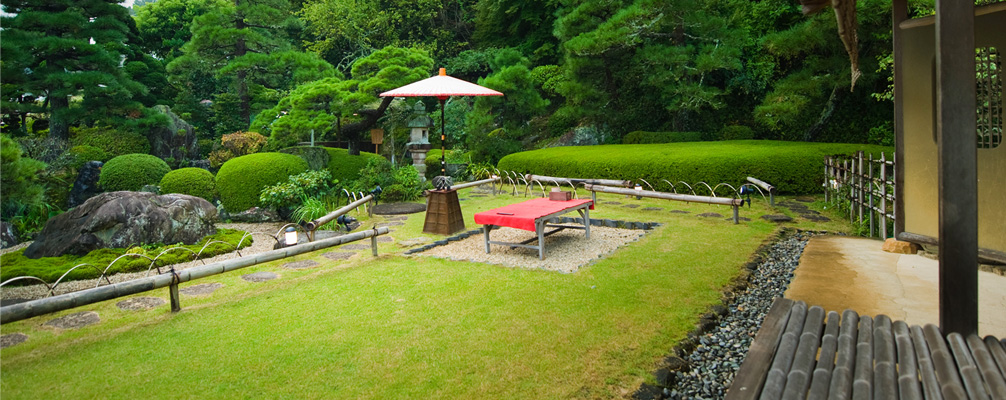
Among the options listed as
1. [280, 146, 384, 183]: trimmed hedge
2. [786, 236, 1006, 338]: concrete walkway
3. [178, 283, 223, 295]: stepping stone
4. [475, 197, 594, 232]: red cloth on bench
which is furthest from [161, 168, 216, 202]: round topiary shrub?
[786, 236, 1006, 338]: concrete walkway

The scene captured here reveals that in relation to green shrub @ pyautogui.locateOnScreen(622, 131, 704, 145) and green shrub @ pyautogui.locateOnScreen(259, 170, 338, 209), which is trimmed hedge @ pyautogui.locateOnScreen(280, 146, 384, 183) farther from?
green shrub @ pyautogui.locateOnScreen(622, 131, 704, 145)

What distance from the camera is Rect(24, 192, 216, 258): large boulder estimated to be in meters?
6.32

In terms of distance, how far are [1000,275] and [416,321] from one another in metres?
4.71

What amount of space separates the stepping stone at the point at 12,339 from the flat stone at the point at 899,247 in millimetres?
7305

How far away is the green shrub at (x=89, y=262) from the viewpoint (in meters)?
5.39

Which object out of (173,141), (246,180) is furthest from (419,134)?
(173,141)

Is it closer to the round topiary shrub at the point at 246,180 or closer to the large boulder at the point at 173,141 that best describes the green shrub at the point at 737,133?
the round topiary shrub at the point at 246,180

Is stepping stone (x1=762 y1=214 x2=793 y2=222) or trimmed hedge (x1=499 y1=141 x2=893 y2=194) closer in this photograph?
stepping stone (x1=762 y1=214 x2=793 y2=222)

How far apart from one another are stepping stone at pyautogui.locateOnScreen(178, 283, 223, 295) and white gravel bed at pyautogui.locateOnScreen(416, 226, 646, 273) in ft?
7.07

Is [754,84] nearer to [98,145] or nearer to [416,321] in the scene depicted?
[416,321]

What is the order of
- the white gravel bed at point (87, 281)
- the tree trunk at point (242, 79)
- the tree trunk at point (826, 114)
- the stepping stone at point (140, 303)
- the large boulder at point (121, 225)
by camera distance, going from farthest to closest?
the tree trunk at point (242, 79), the tree trunk at point (826, 114), the large boulder at point (121, 225), the white gravel bed at point (87, 281), the stepping stone at point (140, 303)

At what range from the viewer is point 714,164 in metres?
9.91

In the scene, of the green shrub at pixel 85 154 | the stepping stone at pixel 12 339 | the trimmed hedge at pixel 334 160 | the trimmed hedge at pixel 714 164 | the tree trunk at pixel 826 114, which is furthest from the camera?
the tree trunk at pixel 826 114

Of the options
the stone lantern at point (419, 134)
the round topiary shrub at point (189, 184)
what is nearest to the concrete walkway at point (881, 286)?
the round topiary shrub at point (189, 184)
